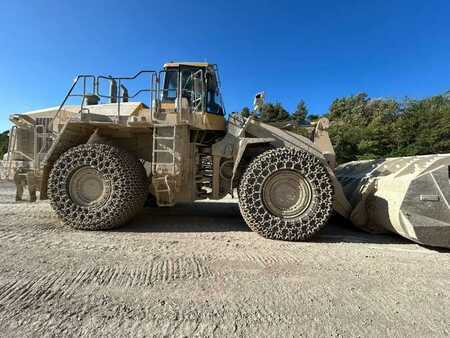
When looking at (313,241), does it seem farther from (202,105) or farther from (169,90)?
(169,90)

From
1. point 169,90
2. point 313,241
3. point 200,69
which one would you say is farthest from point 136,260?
point 200,69

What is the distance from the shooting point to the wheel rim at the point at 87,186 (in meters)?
4.56

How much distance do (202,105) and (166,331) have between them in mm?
3861

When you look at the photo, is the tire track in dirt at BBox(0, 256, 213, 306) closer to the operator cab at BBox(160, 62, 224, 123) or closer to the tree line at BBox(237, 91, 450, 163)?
the operator cab at BBox(160, 62, 224, 123)

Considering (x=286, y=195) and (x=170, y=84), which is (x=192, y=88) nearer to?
(x=170, y=84)

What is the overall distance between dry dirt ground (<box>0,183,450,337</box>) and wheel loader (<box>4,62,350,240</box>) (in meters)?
0.47

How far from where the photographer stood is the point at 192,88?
16.4 ft

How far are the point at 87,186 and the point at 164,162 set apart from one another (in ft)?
4.82

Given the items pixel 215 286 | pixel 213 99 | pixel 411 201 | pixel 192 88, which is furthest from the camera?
pixel 213 99

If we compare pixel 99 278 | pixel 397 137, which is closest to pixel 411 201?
pixel 99 278

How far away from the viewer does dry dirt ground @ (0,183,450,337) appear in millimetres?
1900

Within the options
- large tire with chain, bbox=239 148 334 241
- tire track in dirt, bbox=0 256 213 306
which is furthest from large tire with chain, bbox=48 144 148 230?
large tire with chain, bbox=239 148 334 241

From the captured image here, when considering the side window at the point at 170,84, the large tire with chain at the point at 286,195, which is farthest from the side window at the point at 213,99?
the large tire with chain at the point at 286,195

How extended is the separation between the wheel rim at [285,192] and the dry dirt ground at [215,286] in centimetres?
61
